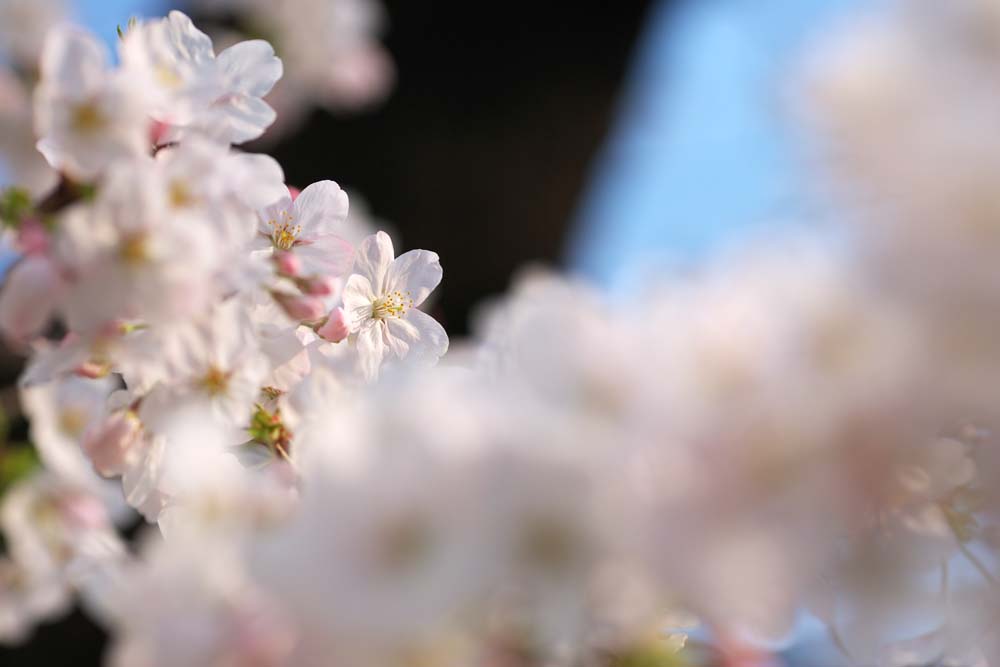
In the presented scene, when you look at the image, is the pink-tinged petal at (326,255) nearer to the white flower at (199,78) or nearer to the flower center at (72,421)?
the white flower at (199,78)

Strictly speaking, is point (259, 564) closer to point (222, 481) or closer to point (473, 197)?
point (222, 481)

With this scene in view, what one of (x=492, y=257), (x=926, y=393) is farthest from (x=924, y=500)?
(x=492, y=257)

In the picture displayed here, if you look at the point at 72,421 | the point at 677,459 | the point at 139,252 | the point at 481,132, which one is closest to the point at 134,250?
the point at 139,252

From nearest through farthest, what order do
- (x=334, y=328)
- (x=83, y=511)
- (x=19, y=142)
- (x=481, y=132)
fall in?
(x=334, y=328) → (x=19, y=142) → (x=83, y=511) → (x=481, y=132)


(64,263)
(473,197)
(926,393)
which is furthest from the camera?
(473,197)

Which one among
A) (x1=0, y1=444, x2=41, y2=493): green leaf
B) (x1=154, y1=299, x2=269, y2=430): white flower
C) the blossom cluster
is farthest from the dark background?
the blossom cluster

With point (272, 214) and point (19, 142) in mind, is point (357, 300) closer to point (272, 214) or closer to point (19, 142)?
point (272, 214)

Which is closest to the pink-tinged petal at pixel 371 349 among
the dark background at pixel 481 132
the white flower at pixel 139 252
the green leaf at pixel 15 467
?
the white flower at pixel 139 252
